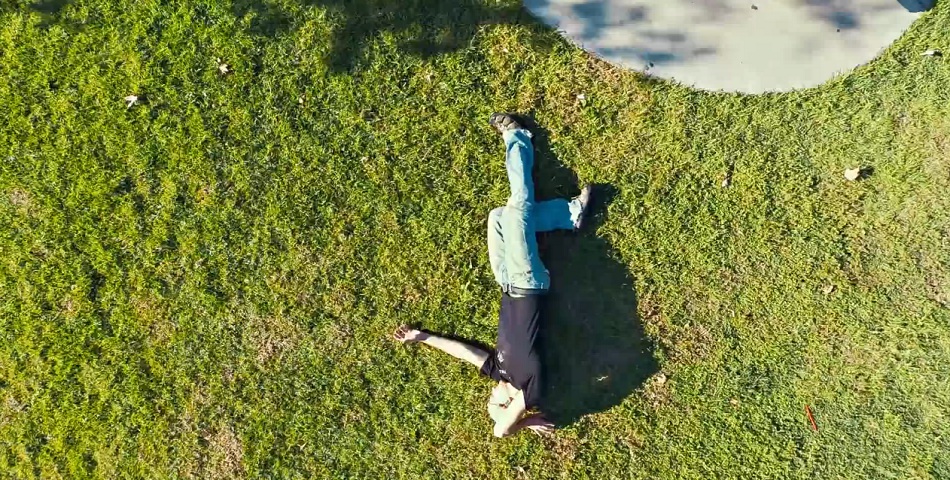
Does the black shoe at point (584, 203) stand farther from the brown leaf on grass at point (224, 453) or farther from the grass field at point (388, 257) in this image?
→ the brown leaf on grass at point (224, 453)

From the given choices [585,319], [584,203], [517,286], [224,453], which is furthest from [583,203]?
[224,453]

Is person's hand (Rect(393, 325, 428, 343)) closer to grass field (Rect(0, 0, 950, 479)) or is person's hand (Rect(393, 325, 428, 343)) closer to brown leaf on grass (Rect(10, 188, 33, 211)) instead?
grass field (Rect(0, 0, 950, 479))

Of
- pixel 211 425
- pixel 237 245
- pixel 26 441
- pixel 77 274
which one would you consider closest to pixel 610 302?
pixel 237 245

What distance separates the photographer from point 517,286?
4.43m

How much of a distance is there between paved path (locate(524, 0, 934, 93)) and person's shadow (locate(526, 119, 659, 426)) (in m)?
0.99

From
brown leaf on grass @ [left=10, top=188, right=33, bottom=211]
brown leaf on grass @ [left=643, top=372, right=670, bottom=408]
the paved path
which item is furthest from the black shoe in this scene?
brown leaf on grass @ [left=10, top=188, right=33, bottom=211]

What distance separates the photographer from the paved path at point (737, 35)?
4.62 meters

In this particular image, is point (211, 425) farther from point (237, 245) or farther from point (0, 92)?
point (0, 92)

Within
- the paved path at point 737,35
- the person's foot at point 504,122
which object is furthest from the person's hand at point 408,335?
the paved path at point 737,35

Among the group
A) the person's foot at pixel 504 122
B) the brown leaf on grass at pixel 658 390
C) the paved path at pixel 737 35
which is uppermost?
the paved path at pixel 737 35

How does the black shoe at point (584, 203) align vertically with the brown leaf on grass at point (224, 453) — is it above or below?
above

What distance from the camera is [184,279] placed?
4.89 meters

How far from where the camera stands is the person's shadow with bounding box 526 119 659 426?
4781 millimetres

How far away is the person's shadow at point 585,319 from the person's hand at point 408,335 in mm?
1038
